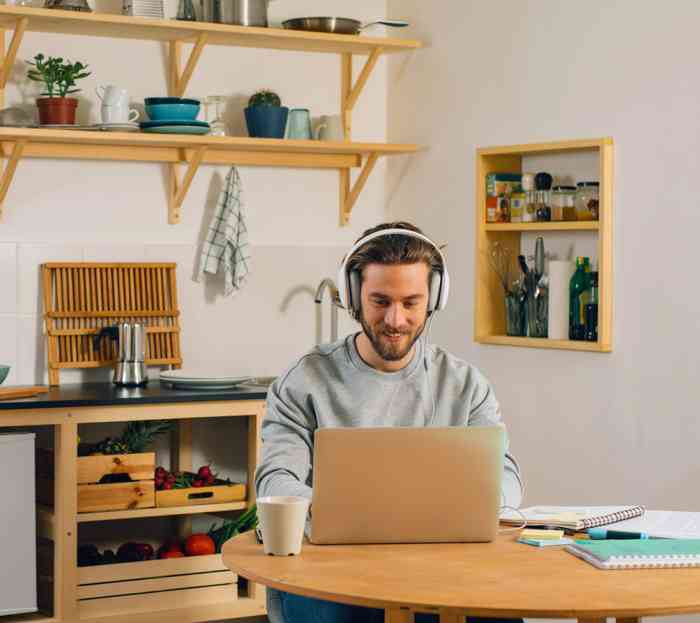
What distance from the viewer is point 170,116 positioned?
4309 mm

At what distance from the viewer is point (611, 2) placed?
3850mm

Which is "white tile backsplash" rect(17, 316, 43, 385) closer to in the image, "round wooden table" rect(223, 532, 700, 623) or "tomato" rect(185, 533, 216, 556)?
"tomato" rect(185, 533, 216, 556)

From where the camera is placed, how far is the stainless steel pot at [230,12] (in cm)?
441

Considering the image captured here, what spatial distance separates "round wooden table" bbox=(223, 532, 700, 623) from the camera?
1786mm

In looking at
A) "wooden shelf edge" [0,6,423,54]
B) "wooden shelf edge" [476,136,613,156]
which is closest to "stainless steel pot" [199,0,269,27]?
"wooden shelf edge" [0,6,423,54]

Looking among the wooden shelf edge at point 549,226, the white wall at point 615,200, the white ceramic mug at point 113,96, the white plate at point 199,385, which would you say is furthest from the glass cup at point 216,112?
the wooden shelf edge at point 549,226

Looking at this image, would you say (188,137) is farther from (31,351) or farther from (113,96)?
(31,351)

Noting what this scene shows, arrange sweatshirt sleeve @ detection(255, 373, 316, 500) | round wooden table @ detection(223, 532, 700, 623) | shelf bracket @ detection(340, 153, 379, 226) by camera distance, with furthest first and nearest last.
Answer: shelf bracket @ detection(340, 153, 379, 226) → sweatshirt sleeve @ detection(255, 373, 316, 500) → round wooden table @ detection(223, 532, 700, 623)

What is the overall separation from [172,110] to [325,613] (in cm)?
246

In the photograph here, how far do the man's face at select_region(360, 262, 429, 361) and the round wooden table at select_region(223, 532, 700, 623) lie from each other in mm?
519

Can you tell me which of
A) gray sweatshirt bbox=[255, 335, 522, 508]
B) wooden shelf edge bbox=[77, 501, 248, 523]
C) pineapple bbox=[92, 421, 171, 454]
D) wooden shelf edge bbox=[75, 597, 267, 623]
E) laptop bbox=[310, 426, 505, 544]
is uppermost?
gray sweatshirt bbox=[255, 335, 522, 508]

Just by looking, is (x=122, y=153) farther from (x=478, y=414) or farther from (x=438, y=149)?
(x=478, y=414)

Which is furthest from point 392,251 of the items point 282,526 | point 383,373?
point 282,526

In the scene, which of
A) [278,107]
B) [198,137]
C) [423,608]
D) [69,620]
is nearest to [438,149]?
[278,107]
